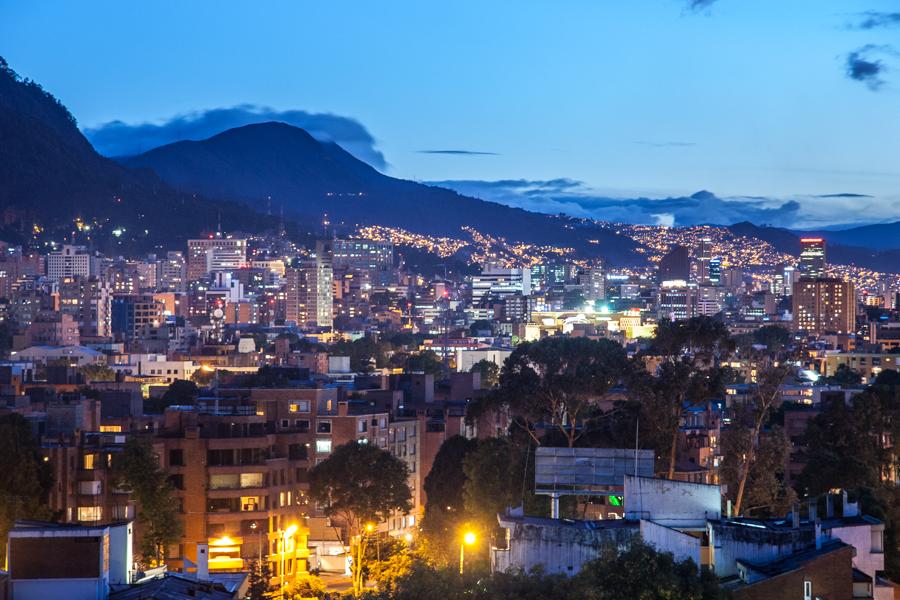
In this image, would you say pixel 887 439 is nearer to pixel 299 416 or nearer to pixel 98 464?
pixel 299 416

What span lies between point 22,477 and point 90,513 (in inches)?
117

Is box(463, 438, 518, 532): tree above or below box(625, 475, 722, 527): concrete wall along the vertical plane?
below

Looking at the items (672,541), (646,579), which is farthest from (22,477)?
(646,579)

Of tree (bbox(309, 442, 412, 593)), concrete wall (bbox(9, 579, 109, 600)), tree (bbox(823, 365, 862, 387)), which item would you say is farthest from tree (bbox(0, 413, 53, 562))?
tree (bbox(823, 365, 862, 387))

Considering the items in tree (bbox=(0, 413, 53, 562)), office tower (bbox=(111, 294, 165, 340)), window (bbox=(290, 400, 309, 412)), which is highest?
office tower (bbox=(111, 294, 165, 340))

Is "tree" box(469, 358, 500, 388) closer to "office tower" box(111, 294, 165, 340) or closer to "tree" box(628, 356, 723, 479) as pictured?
"tree" box(628, 356, 723, 479)

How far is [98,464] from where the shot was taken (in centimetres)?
4641

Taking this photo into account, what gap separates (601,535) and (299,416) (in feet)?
111

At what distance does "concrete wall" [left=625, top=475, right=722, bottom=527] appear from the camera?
26.7m

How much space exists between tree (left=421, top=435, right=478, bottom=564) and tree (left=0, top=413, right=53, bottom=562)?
9.09 m

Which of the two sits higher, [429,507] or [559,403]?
[559,403]

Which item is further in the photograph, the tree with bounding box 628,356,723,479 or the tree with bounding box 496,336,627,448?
the tree with bounding box 496,336,627,448

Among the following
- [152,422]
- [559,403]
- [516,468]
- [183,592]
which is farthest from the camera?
[152,422]

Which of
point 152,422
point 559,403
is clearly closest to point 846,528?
point 559,403
